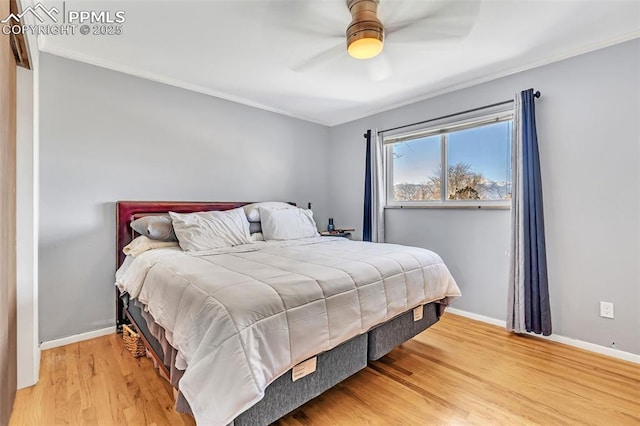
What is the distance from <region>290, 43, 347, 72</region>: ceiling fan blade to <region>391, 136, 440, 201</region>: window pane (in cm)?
157

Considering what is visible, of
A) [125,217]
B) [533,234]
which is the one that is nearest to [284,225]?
[125,217]

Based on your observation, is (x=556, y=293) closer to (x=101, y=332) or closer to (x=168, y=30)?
(x=168, y=30)

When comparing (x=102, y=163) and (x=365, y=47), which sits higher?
(x=365, y=47)

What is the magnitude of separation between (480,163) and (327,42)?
1.95m

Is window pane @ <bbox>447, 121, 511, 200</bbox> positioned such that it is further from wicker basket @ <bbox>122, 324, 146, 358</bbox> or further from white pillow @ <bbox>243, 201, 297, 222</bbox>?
wicker basket @ <bbox>122, 324, 146, 358</bbox>

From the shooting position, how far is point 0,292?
122 centimetres

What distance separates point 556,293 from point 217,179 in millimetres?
3420

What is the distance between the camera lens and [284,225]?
120 inches

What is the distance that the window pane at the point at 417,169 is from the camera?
11.2ft

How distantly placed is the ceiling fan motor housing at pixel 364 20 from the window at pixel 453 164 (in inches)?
67.9

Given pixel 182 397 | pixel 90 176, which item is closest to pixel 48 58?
pixel 90 176

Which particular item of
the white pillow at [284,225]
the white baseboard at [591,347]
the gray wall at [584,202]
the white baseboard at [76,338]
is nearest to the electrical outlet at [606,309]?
the gray wall at [584,202]

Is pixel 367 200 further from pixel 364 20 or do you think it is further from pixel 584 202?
pixel 364 20

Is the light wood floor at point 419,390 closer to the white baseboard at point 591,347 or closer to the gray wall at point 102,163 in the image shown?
the white baseboard at point 591,347
